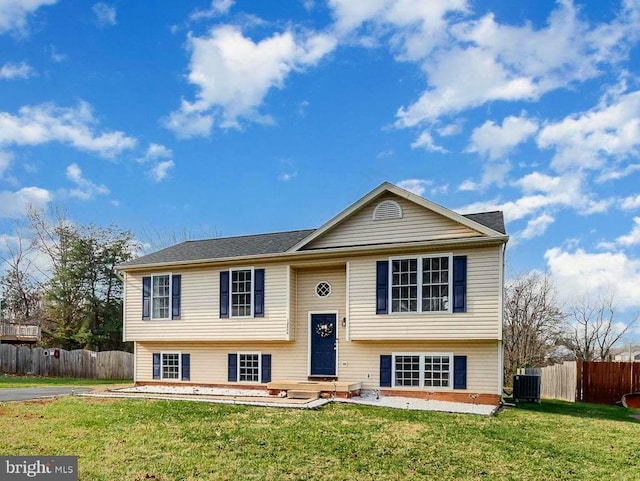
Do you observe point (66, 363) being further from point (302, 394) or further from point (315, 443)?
point (315, 443)

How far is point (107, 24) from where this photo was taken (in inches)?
600

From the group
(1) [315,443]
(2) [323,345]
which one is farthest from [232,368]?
(1) [315,443]

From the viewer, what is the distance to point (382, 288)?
14.7 metres

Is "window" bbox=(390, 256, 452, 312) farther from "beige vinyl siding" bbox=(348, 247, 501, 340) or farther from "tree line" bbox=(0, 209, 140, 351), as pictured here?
"tree line" bbox=(0, 209, 140, 351)

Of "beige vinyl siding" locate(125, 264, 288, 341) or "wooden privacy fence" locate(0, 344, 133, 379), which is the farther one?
"wooden privacy fence" locate(0, 344, 133, 379)

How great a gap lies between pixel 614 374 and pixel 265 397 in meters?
12.0

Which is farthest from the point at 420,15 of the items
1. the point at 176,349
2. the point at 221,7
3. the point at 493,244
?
the point at 176,349

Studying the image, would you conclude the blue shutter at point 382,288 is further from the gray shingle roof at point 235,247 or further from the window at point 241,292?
the window at point 241,292

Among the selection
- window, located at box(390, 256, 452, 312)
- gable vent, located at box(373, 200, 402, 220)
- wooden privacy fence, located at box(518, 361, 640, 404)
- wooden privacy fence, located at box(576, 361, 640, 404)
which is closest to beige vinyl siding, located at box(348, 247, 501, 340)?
window, located at box(390, 256, 452, 312)

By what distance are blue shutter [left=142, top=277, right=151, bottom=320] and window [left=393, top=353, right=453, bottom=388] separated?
8566mm

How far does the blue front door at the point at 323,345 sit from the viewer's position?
15672 millimetres

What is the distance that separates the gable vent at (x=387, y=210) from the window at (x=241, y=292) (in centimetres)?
436

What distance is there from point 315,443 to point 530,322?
21744 millimetres

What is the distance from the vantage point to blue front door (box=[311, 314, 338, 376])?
51.4ft
